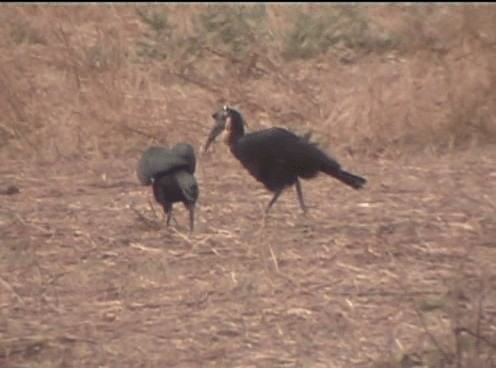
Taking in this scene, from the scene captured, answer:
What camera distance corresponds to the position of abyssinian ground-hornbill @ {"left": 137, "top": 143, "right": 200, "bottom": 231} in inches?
290

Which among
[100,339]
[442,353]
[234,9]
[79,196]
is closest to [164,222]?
[79,196]

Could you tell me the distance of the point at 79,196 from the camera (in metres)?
8.20

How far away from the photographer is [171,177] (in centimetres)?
748

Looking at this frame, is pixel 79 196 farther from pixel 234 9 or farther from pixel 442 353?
pixel 234 9

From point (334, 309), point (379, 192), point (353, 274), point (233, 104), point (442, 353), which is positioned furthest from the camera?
point (233, 104)

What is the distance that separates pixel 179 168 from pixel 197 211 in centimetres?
40

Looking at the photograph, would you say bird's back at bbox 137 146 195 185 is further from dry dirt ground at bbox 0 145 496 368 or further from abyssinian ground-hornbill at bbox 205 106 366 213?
abyssinian ground-hornbill at bbox 205 106 366 213

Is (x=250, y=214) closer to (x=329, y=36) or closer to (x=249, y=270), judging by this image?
(x=249, y=270)

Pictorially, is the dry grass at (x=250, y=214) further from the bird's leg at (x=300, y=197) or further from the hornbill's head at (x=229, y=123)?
the hornbill's head at (x=229, y=123)

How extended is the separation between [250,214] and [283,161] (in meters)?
0.34

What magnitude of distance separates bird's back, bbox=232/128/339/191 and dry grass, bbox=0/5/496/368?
0.69 feet

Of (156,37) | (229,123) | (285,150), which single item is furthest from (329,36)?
(285,150)

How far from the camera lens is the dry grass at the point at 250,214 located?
571 centimetres

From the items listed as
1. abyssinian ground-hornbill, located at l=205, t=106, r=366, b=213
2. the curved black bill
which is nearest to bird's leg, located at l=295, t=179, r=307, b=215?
abyssinian ground-hornbill, located at l=205, t=106, r=366, b=213
